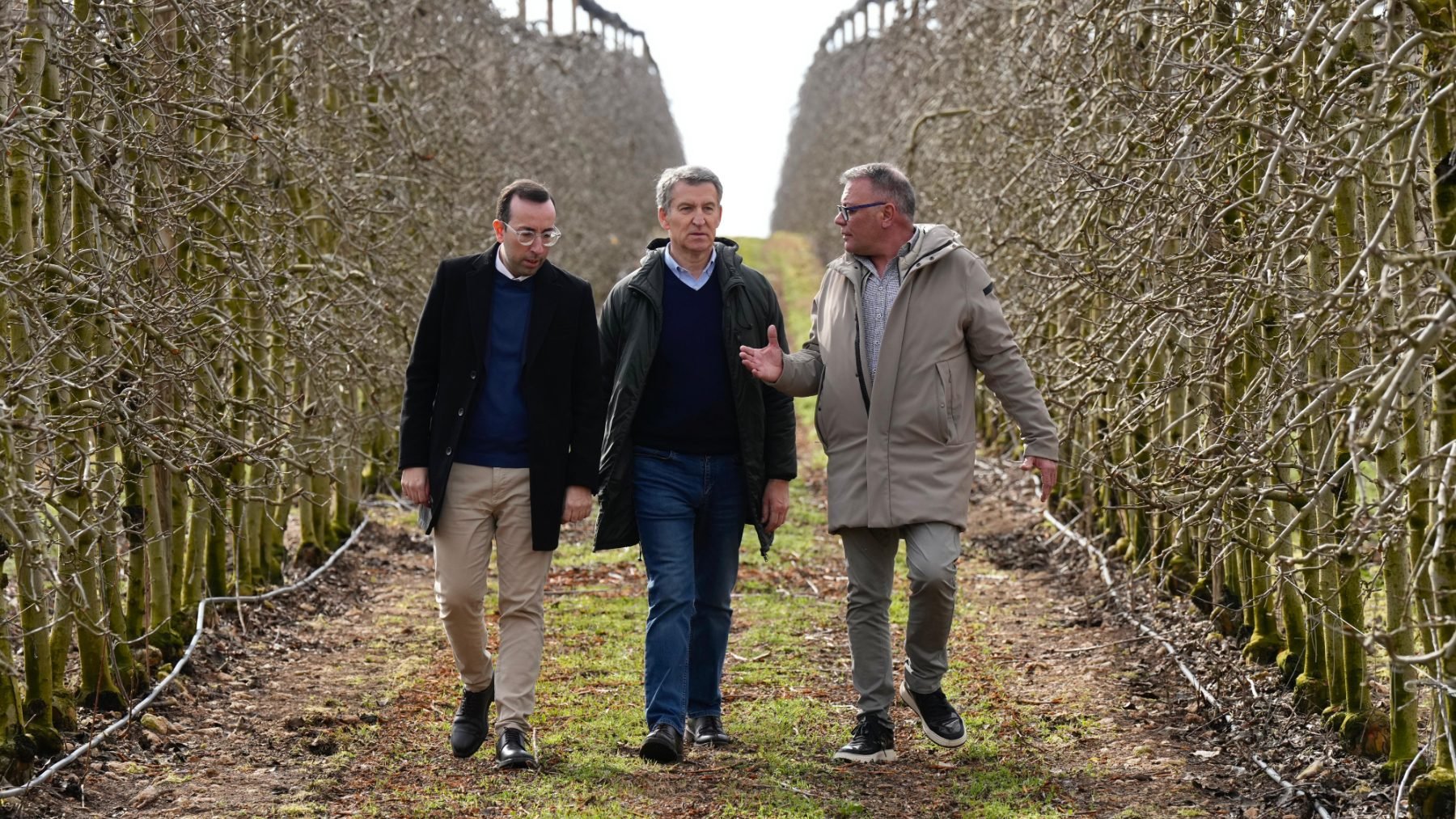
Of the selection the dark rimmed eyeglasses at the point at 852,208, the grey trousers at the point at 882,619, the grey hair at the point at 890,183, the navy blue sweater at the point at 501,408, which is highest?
the grey hair at the point at 890,183

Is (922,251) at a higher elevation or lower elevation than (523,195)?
lower

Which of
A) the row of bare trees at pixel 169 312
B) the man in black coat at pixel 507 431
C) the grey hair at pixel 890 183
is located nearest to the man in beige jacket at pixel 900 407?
the grey hair at pixel 890 183

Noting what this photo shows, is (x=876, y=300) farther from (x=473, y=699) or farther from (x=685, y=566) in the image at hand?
(x=473, y=699)

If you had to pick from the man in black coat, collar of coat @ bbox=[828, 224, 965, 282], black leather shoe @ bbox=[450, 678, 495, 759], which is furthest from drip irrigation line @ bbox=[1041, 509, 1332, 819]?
black leather shoe @ bbox=[450, 678, 495, 759]

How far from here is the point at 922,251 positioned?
5477mm

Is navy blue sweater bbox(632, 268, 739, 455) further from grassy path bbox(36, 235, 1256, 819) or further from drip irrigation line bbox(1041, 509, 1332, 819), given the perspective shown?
drip irrigation line bbox(1041, 509, 1332, 819)

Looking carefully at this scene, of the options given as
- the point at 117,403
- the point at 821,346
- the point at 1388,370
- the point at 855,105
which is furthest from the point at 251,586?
the point at 855,105

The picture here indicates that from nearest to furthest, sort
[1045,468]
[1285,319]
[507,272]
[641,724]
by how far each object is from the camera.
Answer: [1285,319], [1045,468], [507,272], [641,724]

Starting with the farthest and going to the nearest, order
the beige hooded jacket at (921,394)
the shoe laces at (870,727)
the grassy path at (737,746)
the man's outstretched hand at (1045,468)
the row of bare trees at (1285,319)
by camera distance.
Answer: the shoe laces at (870,727) → the beige hooded jacket at (921,394) → the man's outstretched hand at (1045,468) → the grassy path at (737,746) → the row of bare trees at (1285,319)

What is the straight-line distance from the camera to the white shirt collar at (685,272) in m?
5.65

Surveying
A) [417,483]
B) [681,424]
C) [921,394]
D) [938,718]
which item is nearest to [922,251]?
[921,394]

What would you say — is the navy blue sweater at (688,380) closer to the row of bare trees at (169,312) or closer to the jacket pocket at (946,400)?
the jacket pocket at (946,400)

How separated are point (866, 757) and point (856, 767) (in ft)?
0.20

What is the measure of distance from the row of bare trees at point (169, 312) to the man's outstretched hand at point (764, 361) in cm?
199
